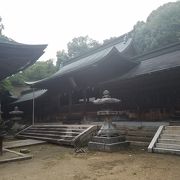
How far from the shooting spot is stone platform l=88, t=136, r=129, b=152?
36.6 feet

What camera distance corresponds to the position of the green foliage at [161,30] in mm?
38125

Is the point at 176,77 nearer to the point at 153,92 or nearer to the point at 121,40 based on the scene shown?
the point at 153,92

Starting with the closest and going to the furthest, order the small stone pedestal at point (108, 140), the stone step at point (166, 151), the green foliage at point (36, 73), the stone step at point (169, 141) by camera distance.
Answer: the stone step at point (166, 151) < the stone step at point (169, 141) < the small stone pedestal at point (108, 140) < the green foliage at point (36, 73)

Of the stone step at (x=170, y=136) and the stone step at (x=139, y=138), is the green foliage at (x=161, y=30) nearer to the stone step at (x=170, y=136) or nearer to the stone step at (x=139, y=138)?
the stone step at (x=139, y=138)

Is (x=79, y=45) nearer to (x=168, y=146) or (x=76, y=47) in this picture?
(x=76, y=47)

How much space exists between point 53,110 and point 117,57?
9.90 meters

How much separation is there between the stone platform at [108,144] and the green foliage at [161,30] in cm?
2832

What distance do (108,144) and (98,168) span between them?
11.3ft

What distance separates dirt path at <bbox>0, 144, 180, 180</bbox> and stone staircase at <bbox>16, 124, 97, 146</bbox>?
3563 millimetres

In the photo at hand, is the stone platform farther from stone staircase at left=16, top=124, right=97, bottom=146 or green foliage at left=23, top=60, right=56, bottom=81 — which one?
green foliage at left=23, top=60, right=56, bottom=81

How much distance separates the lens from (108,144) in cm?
1119

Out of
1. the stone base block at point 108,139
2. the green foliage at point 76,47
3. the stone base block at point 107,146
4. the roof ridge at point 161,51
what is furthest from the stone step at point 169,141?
the green foliage at point 76,47

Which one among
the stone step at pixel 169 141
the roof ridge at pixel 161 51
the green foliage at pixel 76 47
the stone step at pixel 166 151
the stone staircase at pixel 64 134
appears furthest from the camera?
the green foliage at pixel 76 47

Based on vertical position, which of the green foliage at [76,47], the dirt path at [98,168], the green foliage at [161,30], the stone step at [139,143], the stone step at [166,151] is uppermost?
the green foliage at [76,47]
